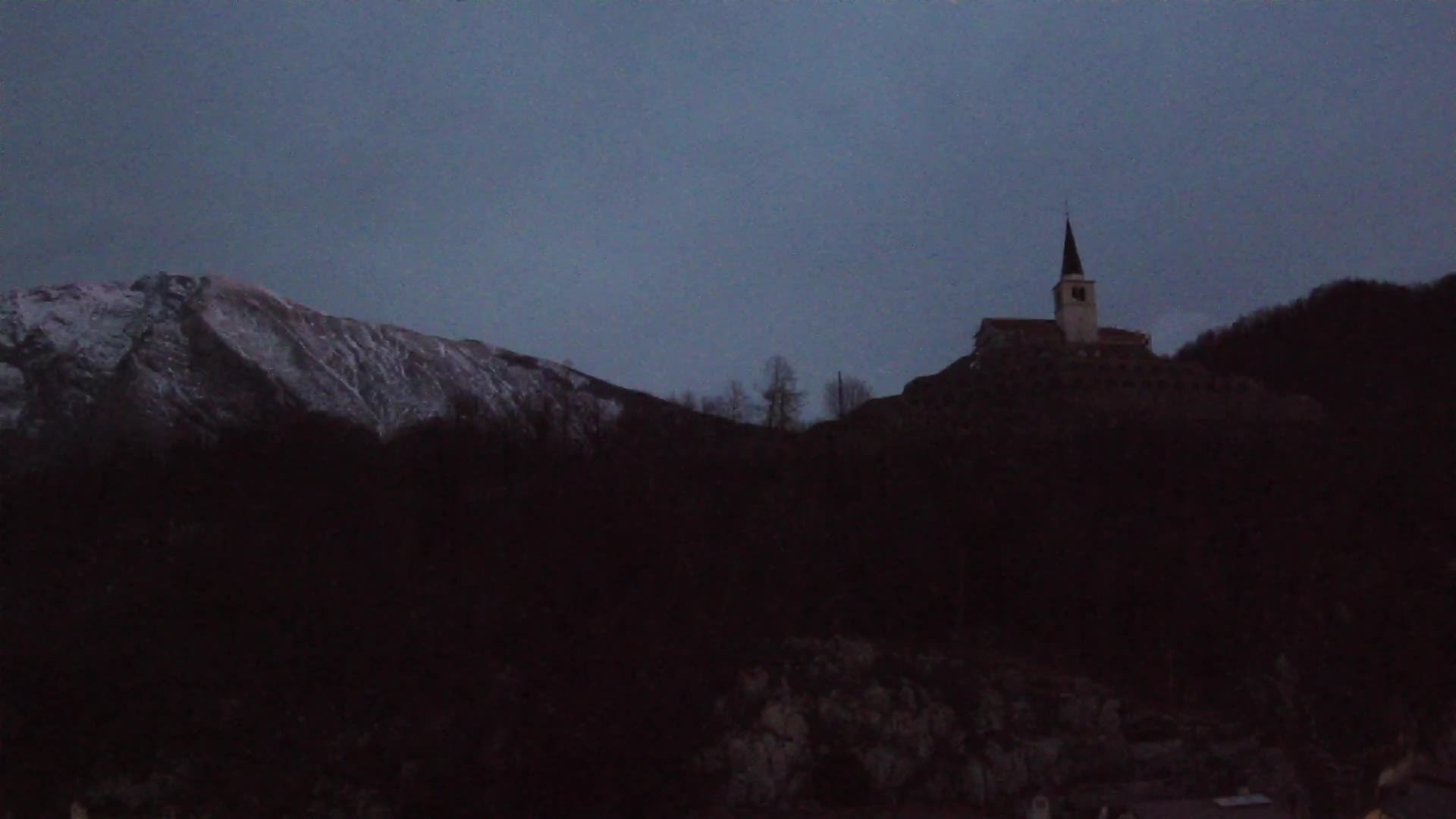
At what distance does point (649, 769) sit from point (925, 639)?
338 inches

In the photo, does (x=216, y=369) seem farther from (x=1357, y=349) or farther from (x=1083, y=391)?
(x=1357, y=349)

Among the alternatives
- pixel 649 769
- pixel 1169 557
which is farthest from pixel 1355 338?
pixel 649 769

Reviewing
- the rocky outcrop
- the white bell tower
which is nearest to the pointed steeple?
the white bell tower

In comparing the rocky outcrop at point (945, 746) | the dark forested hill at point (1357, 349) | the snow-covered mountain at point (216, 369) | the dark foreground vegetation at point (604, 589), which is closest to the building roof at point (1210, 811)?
the rocky outcrop at point (945, 746)

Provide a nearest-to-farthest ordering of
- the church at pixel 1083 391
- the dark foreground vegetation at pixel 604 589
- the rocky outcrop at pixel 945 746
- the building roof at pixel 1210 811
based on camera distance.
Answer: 1. the building roof at pixel 1210 811
2. the rocky outcrop at pixel 945 746
3. the dark foreground vegetation at pixel 604 589
4. the church at pixel 1083 391

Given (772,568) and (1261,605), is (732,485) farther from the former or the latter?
(1261,605)

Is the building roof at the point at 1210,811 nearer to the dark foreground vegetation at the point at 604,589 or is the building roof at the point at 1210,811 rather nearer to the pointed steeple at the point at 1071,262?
the dark foreground vegetation at the point at 604,589

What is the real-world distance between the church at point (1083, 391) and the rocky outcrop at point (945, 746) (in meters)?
11.2

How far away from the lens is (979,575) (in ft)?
94.8

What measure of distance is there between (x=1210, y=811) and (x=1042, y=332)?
78.0 feet

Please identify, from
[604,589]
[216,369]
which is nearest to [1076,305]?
[604,589]

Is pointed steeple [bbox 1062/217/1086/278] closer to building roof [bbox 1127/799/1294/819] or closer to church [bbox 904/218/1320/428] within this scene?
church [bbox 904/218/1320/428]

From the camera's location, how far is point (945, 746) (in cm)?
2234

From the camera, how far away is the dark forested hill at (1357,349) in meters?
39.6
